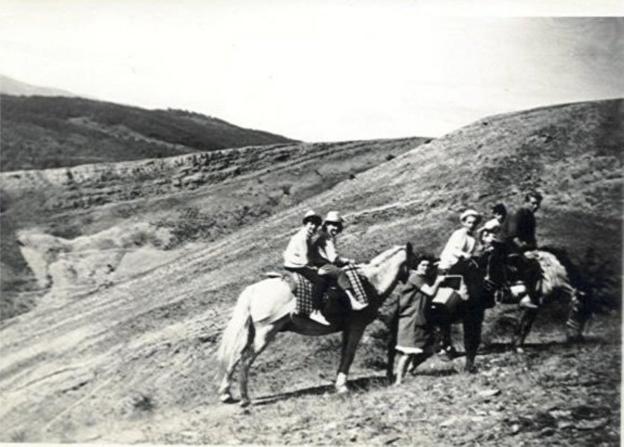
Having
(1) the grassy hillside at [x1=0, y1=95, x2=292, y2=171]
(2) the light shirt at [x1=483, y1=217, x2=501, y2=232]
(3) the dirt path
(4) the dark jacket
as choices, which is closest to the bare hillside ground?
(3) the dirt path

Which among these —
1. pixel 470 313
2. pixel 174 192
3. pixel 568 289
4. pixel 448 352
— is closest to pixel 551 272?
pixel 568 289

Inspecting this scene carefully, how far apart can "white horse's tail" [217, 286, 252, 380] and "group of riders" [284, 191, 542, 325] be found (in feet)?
1.73

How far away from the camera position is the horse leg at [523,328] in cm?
1005

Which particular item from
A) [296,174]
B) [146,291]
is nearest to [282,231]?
[296,174]

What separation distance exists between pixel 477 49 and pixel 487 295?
2460mm

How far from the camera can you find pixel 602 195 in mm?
10328

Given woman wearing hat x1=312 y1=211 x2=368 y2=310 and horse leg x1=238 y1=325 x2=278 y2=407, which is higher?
woman wearing hat x1=312 y1=211 x2=368 y2=310

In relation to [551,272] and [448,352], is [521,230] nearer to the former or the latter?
[551,272]

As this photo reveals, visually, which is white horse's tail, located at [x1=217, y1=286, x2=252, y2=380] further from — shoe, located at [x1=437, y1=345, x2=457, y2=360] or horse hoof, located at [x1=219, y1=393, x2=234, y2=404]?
shoe, located at [x1=437, y1=345, x2=457, y2=360]

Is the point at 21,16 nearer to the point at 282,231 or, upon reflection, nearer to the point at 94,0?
the point at 94,0

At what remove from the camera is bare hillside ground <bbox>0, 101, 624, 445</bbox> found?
385 inches

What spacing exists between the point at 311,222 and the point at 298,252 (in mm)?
346

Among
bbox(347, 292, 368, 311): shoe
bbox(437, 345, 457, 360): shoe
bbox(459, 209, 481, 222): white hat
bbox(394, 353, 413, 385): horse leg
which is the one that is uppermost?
bbox(459, 209, 481, 222): white hat

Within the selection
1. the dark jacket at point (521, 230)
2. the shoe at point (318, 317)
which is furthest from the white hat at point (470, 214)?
the shoe at point (318, 317)
